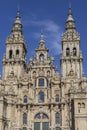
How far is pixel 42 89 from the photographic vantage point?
6931 cm

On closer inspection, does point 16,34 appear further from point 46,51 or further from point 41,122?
point 41,122

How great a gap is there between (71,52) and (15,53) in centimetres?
1325

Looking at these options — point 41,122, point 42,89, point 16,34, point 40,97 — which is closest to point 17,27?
point 16,34

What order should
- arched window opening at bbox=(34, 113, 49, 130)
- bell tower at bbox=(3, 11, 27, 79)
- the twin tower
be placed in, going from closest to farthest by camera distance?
1. arched window opening at bbox=(34, 113, 49, 130)
2. the twin tower
3. bell tower at bbox=(3, 11, 27, 79)

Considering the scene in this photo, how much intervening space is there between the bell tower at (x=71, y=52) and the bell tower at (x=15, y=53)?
9.71 metres

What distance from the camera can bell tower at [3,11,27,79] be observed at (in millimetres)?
71500

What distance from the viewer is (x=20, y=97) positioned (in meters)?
68.4

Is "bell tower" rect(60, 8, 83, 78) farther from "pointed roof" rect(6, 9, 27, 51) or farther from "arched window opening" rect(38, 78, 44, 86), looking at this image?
"pointed roof" rect(6, 9, 27, 51)

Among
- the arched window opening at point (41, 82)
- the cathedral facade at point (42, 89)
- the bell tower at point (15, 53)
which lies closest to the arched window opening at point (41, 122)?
the cathedral facade at point (42, 89)

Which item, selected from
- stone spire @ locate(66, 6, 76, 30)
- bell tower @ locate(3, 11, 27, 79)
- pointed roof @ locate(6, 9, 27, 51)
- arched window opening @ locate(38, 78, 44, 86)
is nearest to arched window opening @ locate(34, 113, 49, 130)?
arched window opening @ locate(38, 78, 44, 86)

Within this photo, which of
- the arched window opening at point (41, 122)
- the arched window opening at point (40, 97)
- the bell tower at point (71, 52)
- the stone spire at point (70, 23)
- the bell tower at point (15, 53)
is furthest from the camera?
the stone spire at point (70, 23)

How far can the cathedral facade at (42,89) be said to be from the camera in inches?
2530

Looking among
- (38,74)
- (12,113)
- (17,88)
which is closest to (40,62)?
(38,74)

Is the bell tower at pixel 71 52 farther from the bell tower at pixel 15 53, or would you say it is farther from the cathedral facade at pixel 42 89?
the bell tower at pixel 15 53
